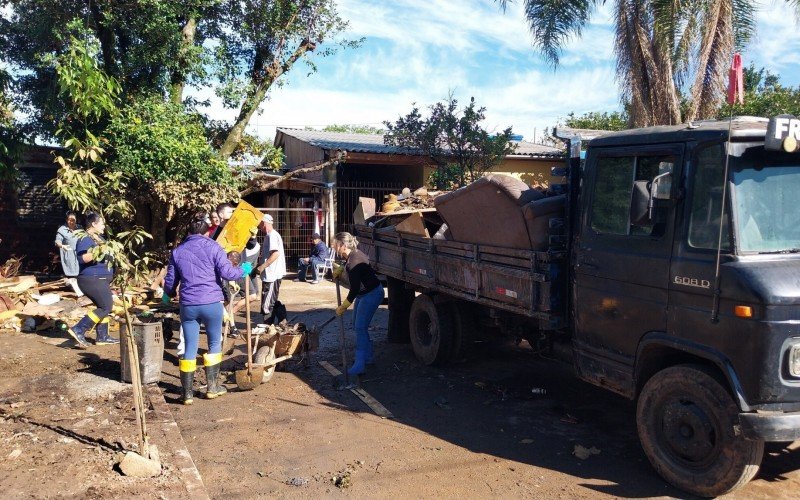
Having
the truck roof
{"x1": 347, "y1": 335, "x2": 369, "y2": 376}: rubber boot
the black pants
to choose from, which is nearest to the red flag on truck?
the truck roof

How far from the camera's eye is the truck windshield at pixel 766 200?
12.9ft

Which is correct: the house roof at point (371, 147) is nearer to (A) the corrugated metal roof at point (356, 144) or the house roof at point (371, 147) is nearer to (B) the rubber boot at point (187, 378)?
(A) the corrugated metal roof at point (356, 144)

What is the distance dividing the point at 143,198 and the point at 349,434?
9.00 m

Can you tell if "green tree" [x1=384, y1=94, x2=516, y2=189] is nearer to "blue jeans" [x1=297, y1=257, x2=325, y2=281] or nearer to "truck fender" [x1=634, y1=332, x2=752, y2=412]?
"blue jeans" [x1=297, y1=257, x2=325, y2=281]

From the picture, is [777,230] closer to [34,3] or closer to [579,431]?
[579,431]

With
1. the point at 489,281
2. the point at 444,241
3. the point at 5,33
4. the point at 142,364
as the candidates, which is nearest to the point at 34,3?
the point at 5,33

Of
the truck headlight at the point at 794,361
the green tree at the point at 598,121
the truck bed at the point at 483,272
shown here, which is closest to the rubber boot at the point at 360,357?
the truck bed at the point at 483,272

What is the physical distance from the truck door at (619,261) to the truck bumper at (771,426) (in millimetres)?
824

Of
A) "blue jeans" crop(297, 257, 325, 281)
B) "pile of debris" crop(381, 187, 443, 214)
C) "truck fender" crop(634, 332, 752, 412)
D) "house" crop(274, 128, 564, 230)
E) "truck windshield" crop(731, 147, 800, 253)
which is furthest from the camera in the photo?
"house" crop(274, 128, 564, 230)

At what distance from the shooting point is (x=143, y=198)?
1254 cm

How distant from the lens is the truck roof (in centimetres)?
399

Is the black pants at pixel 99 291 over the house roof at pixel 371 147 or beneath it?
beneath

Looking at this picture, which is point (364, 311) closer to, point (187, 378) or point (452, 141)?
point (187, 378)

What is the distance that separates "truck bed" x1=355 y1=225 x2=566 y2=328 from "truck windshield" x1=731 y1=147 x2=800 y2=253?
1579mm
